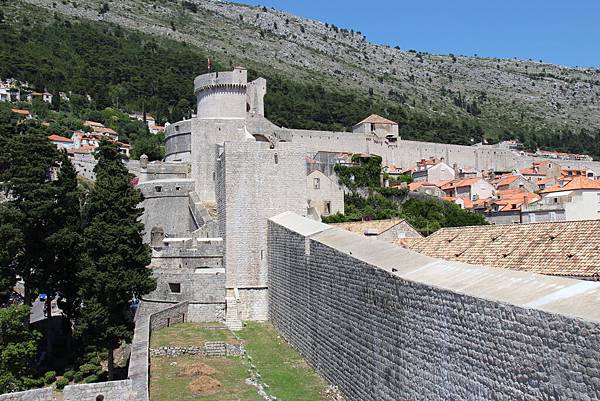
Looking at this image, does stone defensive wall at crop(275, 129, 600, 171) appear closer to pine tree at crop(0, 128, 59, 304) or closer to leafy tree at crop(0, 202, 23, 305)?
pine tree at crop(0, 128, 59, 304)

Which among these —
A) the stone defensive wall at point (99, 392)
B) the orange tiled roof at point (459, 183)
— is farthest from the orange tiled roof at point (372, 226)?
the orange tiled roof at point (459, 183)

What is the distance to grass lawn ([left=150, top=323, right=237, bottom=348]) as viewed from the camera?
54.9 ft

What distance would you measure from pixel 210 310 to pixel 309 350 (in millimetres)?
5719

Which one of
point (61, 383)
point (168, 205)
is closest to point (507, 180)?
point (168, 205)

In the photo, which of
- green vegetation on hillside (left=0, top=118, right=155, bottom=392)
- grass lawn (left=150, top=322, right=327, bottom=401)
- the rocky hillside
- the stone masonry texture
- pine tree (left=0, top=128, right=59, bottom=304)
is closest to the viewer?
grass lawn (left=150, top=322, right=327, bottom=401)

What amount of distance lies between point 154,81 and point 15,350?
79857 millimetres

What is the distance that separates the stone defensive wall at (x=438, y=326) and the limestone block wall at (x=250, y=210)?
16.1 feet

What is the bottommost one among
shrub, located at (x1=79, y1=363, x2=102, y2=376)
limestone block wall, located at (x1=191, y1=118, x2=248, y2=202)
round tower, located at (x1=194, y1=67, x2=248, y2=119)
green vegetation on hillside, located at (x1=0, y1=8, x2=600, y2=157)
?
shrub, located at (x1=79, y1=363, x2=102, y2=376)

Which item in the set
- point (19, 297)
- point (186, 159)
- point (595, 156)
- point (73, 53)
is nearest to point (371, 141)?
point (186, 159)

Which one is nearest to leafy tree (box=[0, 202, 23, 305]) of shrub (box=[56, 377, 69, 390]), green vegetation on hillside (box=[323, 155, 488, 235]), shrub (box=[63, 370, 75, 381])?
shrub (box=[63, 370, 75, 381])

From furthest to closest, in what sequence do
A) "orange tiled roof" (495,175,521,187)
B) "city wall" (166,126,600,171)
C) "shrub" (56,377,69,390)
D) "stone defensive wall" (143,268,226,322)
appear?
"city wall" (166,126,600,171) → "orange tiled roof" (495,175,521,187) → "shrub" (56,377,69,390) → "stone defensive wall" (143,268,226,322)

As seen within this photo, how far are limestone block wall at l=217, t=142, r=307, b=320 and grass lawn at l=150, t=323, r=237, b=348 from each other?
144 centimetres

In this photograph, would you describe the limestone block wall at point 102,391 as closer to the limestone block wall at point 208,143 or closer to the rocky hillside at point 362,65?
the limestone block wall at point 208,143

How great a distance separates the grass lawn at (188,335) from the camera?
54.9 ft
